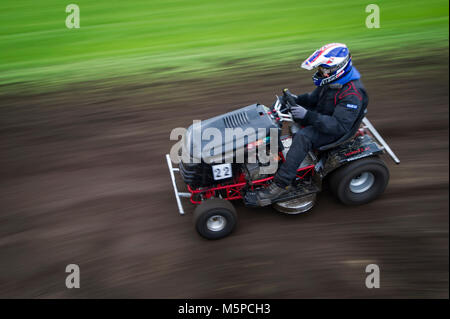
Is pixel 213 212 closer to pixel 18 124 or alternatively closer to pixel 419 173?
pixel 419 173

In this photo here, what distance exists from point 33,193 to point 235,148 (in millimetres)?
3009

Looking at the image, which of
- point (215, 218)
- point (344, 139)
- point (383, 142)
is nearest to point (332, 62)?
point (344, 139)

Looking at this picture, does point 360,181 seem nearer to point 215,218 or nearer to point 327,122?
point 327,122

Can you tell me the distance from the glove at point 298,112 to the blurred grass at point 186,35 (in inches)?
164

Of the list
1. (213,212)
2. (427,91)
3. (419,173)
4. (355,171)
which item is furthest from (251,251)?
(427,91)

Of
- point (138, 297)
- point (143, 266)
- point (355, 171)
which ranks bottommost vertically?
point (138, 297)

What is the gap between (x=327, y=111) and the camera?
4191mm

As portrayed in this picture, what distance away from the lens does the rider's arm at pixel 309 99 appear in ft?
14.6

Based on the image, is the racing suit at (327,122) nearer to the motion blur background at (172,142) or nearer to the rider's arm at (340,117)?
the rider's arm at (340,117)

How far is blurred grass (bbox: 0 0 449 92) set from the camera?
8.15 metres

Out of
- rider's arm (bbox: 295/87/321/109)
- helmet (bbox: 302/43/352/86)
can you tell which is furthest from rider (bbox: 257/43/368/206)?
rider's arm (bbox: 295/87/321/109)

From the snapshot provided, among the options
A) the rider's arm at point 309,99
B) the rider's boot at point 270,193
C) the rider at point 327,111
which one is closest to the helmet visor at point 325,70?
the rider at point 327,111

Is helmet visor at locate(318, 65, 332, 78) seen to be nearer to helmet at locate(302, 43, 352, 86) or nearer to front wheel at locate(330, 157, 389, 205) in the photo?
helmet at locate(302, 43, 352, 86)

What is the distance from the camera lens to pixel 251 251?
4.06 meters
